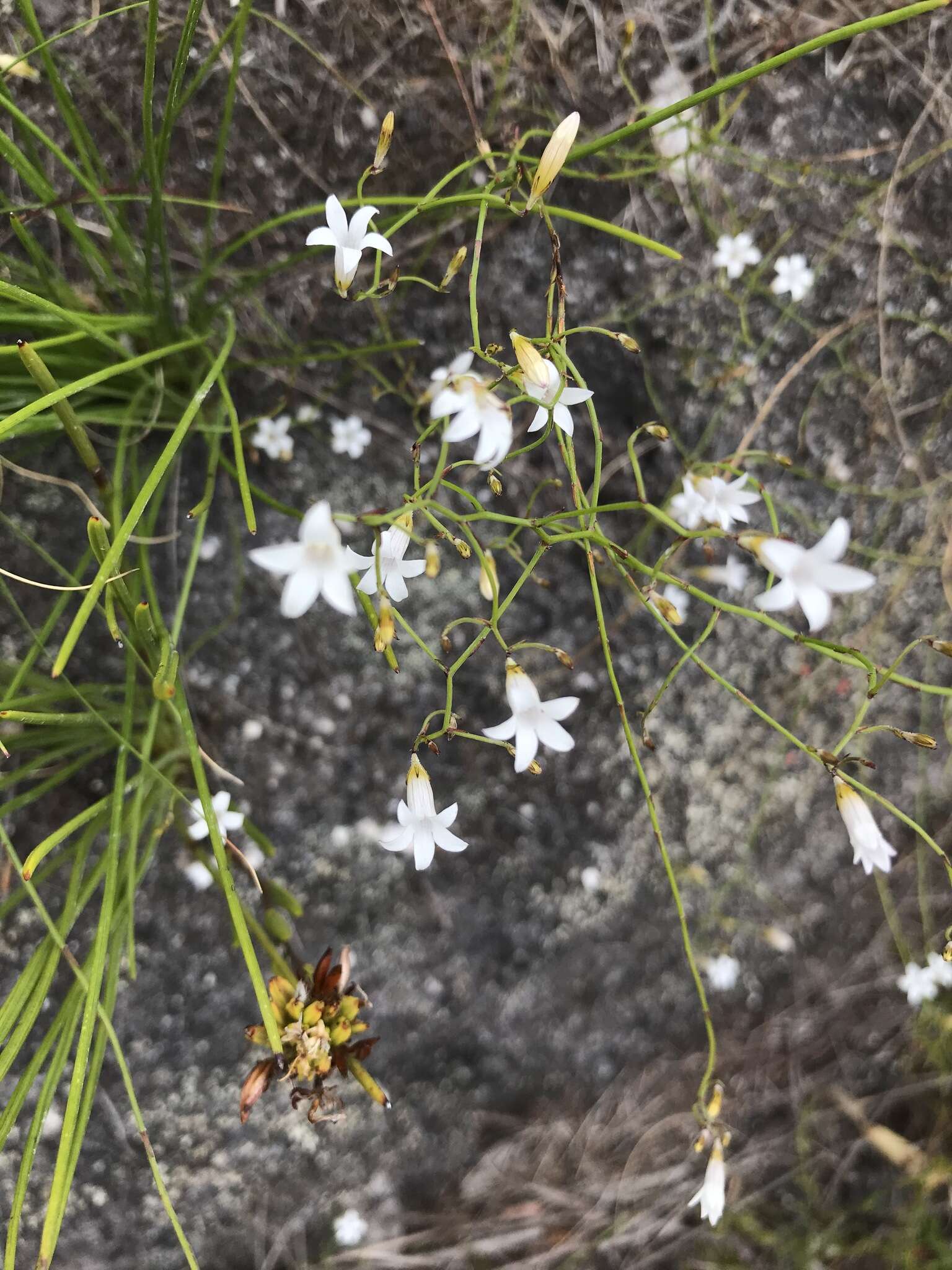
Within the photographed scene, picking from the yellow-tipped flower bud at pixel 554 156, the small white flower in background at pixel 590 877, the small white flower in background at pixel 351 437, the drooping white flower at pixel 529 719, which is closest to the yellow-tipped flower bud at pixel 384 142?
the yellow-tipped flower bud at pixel 554 156

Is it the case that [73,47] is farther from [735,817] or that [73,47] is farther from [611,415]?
[735,817]

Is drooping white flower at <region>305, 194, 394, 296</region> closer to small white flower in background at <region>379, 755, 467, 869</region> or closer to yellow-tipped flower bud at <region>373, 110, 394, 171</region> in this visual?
yellow-tipped flower bud at <region>373, 110, 394, 171</region>

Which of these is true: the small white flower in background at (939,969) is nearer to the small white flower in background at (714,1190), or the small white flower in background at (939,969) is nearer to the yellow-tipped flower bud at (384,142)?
the small white flower in background at (714,1190)

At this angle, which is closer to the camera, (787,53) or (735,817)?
(787,53)

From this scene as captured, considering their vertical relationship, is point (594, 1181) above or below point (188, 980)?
below

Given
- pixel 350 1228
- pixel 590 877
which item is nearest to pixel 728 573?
pixel 590 877

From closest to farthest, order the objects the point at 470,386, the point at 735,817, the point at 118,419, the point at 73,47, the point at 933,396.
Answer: the point at 470,386 → the point at 118,419 → the point at 73,47 → the point at 933,396 → the point at 735,817

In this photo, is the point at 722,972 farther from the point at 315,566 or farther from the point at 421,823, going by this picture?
the point at 315,566

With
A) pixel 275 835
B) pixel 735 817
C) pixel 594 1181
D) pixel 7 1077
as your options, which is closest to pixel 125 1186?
pixel 7 1077
